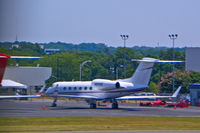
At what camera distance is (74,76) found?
5221 inches

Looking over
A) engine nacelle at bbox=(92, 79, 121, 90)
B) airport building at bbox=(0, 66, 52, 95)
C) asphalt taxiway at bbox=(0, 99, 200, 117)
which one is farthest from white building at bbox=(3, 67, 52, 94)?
engine nacelle at bbox=(92, 79, 121, 90)

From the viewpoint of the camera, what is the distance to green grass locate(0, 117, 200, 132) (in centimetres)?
3122

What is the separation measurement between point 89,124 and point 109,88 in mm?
19371

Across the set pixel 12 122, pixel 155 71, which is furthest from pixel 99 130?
pixel 155 71

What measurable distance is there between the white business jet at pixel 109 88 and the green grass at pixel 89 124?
537 inches

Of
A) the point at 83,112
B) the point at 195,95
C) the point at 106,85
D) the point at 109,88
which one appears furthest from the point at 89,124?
the point at 195,95

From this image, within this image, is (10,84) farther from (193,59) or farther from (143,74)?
(193,59)

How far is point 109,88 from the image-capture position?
53.8 m

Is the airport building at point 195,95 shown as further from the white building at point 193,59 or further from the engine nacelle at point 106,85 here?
the white building at point 193,59

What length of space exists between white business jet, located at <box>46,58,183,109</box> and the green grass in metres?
13.6

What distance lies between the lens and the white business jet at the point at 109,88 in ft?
172

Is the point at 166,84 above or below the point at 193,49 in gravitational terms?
below

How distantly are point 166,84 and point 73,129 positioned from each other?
62.4 m

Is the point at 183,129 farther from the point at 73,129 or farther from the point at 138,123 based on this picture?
the point at 73,129
